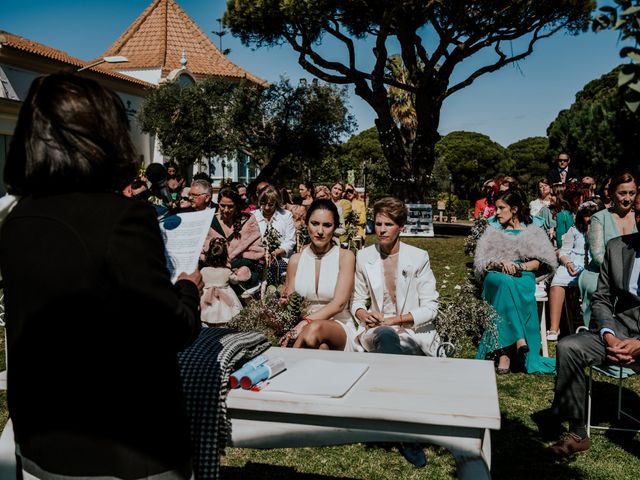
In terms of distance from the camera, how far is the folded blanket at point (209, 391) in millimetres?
2084

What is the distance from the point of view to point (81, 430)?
1641mm

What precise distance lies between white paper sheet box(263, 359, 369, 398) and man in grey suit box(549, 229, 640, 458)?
2195 millimetres

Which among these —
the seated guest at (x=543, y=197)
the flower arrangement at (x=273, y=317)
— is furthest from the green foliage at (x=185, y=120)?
the flower arrangement at (x=273, y=317)

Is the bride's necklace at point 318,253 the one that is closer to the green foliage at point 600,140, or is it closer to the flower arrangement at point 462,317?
the flower arrangement at point 462,317

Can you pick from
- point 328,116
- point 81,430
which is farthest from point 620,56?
point 328,116

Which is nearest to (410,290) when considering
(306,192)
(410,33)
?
(306,192)

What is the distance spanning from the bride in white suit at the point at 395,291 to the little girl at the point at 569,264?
300 centimetres

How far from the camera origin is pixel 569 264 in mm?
7359

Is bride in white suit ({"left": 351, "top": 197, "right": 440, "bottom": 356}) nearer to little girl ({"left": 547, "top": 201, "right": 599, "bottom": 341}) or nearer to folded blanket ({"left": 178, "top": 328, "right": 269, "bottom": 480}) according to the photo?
folded blanket ({"left": 178, "top": 328, "right": 269, "bottom": 480})

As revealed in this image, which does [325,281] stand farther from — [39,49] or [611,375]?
[39,49]

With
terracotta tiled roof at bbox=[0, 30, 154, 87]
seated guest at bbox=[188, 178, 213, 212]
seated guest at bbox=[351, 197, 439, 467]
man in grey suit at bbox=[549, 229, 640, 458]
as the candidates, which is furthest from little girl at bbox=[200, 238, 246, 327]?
terracotta tiled roof at bbox=[0, 30, 154, 87]

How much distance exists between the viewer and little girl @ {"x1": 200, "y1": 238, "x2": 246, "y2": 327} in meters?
5.84

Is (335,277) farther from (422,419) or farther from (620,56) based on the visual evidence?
(620,56)

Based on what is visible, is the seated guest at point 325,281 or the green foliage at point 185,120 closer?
the seated guest at point 325,281
